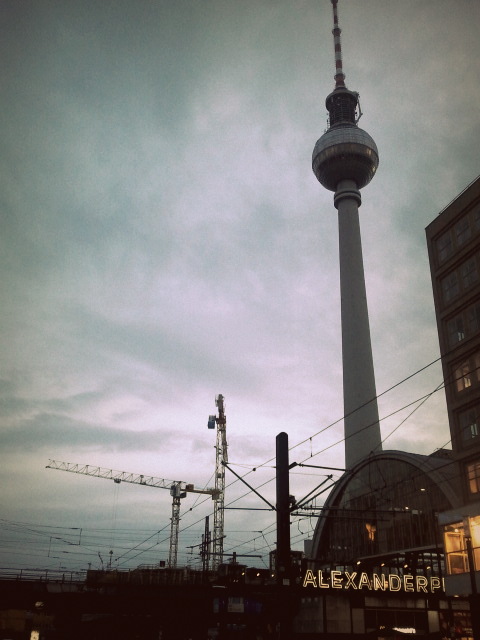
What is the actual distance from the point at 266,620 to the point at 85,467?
112 meters

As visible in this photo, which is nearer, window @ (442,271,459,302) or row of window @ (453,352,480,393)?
row of window @ (453,352,480,393)

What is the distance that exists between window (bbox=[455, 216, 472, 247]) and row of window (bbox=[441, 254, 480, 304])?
1.92 m

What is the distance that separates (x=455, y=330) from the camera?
44250 mm

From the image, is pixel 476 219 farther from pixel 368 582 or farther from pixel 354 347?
pixel 354 347

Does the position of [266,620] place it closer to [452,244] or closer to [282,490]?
[282,490]

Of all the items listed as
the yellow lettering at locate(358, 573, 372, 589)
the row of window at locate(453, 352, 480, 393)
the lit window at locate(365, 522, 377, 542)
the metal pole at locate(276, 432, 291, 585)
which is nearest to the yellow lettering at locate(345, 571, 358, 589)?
the yellow lettering at locate(358, 573, 372, 589)

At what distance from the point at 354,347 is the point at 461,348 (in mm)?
60966

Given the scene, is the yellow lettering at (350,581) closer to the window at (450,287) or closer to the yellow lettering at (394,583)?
the yellow lettering at (394,583)

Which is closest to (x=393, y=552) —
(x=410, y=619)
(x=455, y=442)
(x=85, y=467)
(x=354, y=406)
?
(x=410, y=619)

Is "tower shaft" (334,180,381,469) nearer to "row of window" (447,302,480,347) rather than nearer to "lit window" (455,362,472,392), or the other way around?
"row of window" (447,302,480,347)

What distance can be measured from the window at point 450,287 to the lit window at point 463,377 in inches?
237

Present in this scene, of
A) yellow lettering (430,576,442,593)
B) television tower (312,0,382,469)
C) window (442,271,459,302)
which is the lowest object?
yellow lettering (430,576,442,593)

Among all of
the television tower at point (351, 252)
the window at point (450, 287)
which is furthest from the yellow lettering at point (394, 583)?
the television tower at point (351, 252)

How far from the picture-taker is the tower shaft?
9219cm
